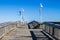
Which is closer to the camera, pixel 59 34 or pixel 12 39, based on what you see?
pixel 59 34

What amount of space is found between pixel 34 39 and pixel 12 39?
1607 millimetres

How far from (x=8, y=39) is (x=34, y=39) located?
189cm

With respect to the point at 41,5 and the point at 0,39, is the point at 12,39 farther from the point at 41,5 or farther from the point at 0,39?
the point at 41,5

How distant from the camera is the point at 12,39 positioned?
642 inches

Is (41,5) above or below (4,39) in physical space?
above

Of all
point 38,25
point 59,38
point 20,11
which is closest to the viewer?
point 59,38

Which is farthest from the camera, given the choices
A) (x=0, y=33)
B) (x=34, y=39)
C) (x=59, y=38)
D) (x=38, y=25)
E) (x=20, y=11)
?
(x=20, y=11)

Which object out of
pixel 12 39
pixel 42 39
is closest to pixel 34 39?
pixel 42 39

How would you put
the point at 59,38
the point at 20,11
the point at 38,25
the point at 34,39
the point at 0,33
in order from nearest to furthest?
1. the point at 59,38
2. the point at 34,39
3. the point at 0,33
4. the point at 38,25
5. the point at 20,11

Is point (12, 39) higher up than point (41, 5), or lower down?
lower down

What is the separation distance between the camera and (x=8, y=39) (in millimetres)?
16344

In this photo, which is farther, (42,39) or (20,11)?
(20,11)

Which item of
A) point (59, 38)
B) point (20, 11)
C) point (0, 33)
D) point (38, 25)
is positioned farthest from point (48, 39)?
point (20, 11)

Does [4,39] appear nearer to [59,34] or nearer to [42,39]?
[42,39]
